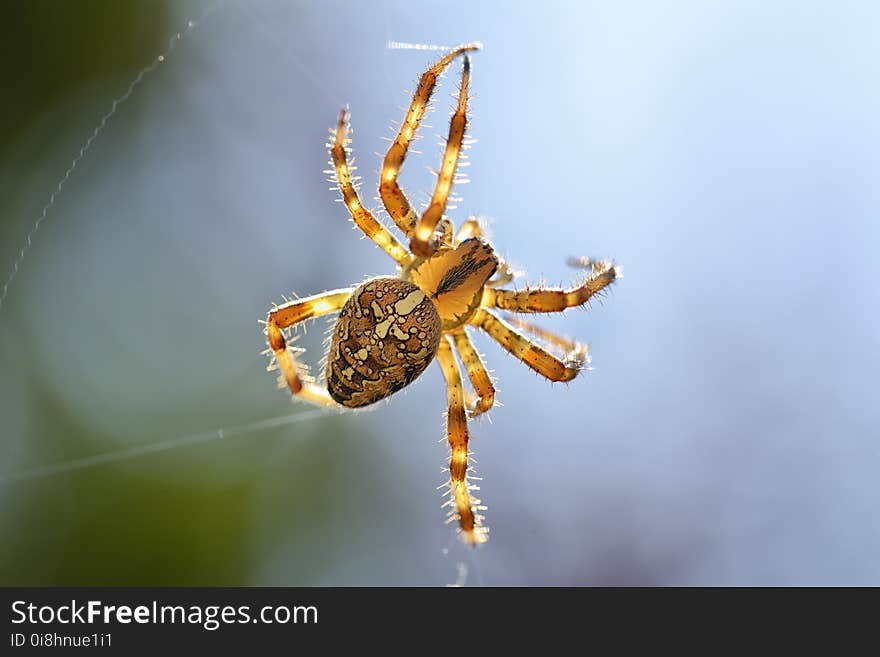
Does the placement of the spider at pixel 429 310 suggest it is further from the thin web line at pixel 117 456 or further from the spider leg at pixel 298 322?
the thin web line at pixel 117 456

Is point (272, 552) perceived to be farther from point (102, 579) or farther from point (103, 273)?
point (103, 273)

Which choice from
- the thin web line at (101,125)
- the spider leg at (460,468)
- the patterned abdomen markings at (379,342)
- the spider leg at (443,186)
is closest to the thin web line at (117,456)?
the thin web line at (101,125)

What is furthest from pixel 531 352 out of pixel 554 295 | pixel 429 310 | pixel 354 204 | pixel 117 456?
pixel 117 456

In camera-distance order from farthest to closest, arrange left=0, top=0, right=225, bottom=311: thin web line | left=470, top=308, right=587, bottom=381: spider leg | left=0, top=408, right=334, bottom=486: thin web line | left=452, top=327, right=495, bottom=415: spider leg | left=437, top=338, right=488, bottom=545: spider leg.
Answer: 1. left=0, top=408, right=334, bottom=486: thin web line
2. left=437, top=338, right=488, bottom=545: spider leg
3. left=452, top=327, right=495, bottom=415: spider leg
4. left=470, top=308, right=587, bottom=381: spider leg
5. left=0, top=0, right=225, bottom=311: thin web line

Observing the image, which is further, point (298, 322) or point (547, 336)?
point (547, 336)

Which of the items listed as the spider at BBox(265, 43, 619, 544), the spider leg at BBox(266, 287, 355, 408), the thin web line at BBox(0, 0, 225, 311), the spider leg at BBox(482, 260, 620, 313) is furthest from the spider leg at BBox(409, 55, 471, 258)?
the thin web line at BBox(0, 0, 225, 311)

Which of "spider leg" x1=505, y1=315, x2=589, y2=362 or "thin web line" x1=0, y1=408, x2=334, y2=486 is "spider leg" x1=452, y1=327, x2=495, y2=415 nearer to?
"spider leg" x1=505, y1=315, x2=589, y2=362

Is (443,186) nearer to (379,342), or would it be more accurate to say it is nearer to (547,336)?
(379,342)

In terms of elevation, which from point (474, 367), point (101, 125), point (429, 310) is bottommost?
point (429, 310)
